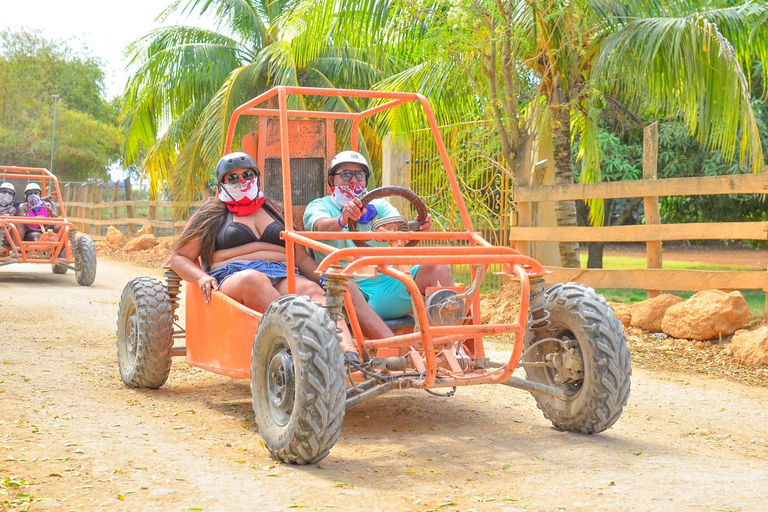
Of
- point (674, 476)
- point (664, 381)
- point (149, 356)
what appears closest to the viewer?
point (674, 476)

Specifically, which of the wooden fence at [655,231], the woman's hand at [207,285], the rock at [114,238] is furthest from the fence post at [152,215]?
the woman's hand at [207,285]

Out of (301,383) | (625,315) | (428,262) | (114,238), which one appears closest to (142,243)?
(114,238)

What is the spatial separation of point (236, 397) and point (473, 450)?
1934mm

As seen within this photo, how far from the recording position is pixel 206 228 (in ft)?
18.2

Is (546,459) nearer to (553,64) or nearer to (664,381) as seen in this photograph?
(664,381)

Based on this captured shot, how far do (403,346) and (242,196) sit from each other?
1767mm

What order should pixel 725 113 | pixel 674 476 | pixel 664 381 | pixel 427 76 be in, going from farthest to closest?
1. pixel 427 76
2. pixel 725 113
3. pixel 664 381
4. pixel 674 476

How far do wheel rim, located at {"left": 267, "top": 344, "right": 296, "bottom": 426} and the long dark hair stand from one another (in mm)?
1455

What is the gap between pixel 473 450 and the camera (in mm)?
4363

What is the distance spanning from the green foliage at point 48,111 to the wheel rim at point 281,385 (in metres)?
35.5

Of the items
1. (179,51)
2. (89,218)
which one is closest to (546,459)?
(179,51)


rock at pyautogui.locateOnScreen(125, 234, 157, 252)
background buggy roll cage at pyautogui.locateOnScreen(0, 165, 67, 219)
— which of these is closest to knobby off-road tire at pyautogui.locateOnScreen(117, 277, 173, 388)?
background buggy roll cage at pyautogui.locateOnScreen(0, 165, 67, 219)

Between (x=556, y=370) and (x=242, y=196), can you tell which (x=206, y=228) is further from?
(x=556, y=370)

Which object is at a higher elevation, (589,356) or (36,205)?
(36,205)
